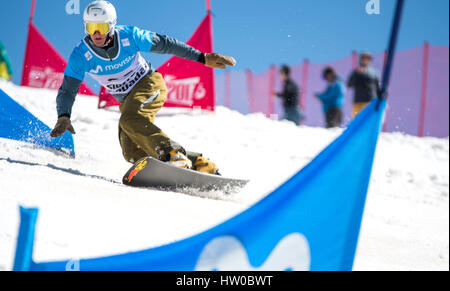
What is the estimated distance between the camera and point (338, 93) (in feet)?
26.7

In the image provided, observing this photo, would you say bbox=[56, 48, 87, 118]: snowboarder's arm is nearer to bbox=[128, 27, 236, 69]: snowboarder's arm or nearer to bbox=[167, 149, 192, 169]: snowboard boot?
bbox=[128, 27, 236, 69]: snowboarder's arm

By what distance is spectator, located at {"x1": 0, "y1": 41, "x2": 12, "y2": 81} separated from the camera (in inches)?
510

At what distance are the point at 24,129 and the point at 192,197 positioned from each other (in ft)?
6.61

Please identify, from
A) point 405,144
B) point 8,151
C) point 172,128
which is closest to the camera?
point 8,151

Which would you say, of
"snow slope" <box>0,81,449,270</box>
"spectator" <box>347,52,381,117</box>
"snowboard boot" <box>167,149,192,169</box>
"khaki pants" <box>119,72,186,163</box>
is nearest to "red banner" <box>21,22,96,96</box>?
"snow slope" <box>0,81,449,270</box>

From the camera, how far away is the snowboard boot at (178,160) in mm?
3293

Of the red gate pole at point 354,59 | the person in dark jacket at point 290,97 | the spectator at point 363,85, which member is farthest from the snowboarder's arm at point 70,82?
the red gate pole at point 354,59

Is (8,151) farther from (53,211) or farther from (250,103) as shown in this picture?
(250,103)

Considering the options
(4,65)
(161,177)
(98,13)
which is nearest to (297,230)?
(161,177)

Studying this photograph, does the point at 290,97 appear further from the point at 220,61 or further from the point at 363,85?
the point at 220,61

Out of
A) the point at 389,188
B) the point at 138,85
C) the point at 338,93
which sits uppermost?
the point at 338,93
